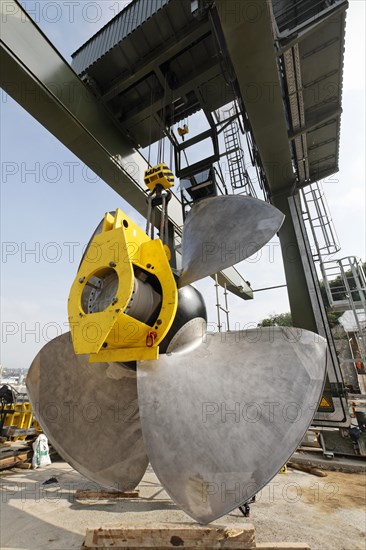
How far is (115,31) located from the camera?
367 cm

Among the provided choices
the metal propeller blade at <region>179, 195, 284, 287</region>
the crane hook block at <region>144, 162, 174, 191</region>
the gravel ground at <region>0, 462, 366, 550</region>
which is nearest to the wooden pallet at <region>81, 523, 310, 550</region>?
the gravel ground at <region>0, 462, 366, 550</region>

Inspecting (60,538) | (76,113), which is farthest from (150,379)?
(76,113)

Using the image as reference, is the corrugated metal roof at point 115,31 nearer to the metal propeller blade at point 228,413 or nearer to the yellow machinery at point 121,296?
the yellow machinery at point 121,296

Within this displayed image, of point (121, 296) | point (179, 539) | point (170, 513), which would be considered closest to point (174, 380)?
point (121, 296)

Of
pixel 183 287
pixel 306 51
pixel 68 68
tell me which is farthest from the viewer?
pixel 306 51

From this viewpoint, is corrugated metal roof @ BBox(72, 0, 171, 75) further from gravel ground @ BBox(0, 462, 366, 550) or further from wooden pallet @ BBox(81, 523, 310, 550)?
gravel ground @ BBox(0, 462, 366, 550)

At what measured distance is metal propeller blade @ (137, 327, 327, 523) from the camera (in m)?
1.12

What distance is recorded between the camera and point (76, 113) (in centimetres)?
323

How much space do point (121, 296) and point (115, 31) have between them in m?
4.22

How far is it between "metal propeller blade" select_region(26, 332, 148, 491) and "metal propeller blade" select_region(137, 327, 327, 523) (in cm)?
46

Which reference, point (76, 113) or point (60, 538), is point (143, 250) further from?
point (76, 113)

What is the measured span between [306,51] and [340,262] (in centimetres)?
283

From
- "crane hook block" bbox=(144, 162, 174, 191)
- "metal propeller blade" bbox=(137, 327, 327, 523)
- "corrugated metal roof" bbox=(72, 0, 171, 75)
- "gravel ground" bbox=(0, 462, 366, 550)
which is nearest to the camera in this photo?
"metal propeller blade" bbox=(137, 327, 327, 523)

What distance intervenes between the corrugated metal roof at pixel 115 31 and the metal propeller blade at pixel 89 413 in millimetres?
3884
